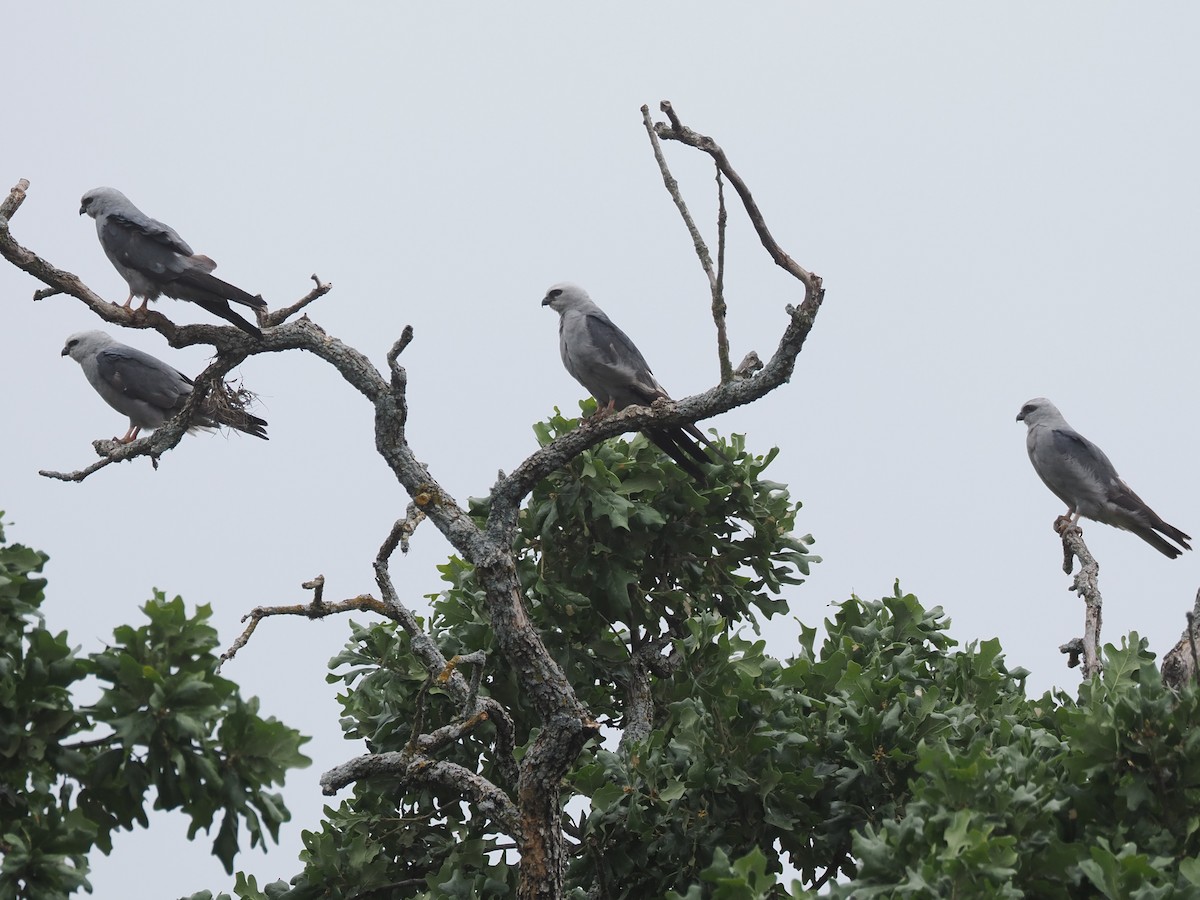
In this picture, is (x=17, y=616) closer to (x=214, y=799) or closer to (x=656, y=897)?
(x=214, y=799)

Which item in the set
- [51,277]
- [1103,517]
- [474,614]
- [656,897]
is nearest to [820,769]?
[656,897]

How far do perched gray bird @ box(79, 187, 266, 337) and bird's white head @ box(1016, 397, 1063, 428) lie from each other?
7464 millimetres

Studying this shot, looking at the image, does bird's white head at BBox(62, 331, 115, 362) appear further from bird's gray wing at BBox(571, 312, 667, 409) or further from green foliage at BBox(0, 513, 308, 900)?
green foliage at BBox(0, 513, 308, 900)

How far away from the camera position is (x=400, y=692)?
742cm

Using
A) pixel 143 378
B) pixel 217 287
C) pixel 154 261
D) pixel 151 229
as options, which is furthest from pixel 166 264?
pixel 143 378

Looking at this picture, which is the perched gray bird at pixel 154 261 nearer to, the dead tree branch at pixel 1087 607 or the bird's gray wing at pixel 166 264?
the bird's gray wing at pixel 166 264

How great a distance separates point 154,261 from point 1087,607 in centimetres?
682

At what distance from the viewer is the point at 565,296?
9.66 metres

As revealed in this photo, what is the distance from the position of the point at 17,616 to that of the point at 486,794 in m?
2.63

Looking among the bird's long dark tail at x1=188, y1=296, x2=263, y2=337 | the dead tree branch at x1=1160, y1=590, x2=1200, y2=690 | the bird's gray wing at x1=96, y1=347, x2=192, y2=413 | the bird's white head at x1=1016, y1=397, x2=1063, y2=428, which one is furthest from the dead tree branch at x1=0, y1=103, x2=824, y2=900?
the bird's white head at x1=1016, y1=397, x2=1063, y2=428

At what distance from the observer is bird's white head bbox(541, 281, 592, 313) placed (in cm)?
957

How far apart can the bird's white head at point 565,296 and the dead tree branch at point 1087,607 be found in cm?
392

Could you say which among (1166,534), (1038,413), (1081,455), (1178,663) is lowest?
(1178,663)

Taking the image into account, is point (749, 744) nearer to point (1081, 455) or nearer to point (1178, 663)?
point (1178, 663)
